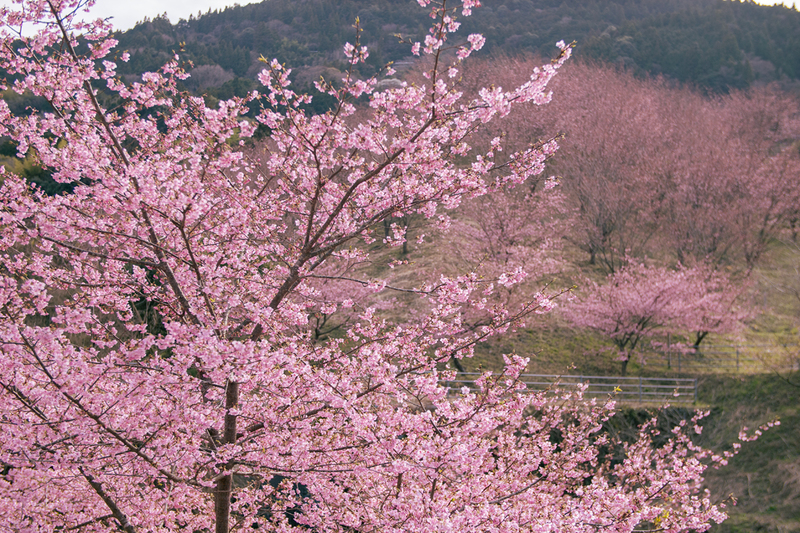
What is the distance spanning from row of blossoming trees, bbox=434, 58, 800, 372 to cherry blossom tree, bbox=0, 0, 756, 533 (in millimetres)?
13265

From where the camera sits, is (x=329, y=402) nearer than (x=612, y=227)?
Yes

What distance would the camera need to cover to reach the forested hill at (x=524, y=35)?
173 feet

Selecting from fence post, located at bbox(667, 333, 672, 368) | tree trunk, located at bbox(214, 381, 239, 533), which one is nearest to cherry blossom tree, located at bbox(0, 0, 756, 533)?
tree trunk, located at bbox(214, 381, 239, 533)

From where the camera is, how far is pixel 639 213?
25969 millimetres

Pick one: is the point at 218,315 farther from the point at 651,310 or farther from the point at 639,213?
the point at 639,213

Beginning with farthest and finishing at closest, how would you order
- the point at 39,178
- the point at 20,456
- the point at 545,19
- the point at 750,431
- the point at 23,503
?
the point at 545,19, the point at 39,178, the point at 750,431, the point at 23,503, the point at 20,456

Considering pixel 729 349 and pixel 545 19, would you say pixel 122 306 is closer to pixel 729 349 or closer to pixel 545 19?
pixel 729 349

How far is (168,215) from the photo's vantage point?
367 cm

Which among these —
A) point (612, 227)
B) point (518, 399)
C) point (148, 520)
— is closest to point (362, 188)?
point (518, 399)

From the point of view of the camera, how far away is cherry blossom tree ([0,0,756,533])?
3684 millimetres

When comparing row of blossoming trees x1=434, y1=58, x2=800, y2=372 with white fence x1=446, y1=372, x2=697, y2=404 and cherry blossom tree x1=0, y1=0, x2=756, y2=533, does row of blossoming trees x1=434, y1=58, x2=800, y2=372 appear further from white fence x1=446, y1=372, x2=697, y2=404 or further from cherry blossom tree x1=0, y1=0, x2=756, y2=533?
cherry blossom tree x1=0, y1=0, x2=756, y2=533

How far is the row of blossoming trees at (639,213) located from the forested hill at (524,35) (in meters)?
19.2

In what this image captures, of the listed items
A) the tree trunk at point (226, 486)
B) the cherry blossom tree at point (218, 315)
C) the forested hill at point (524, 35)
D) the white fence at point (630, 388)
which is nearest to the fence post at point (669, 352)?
the white fence at point (630, 388)

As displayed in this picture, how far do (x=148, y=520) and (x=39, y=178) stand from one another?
21.3m
